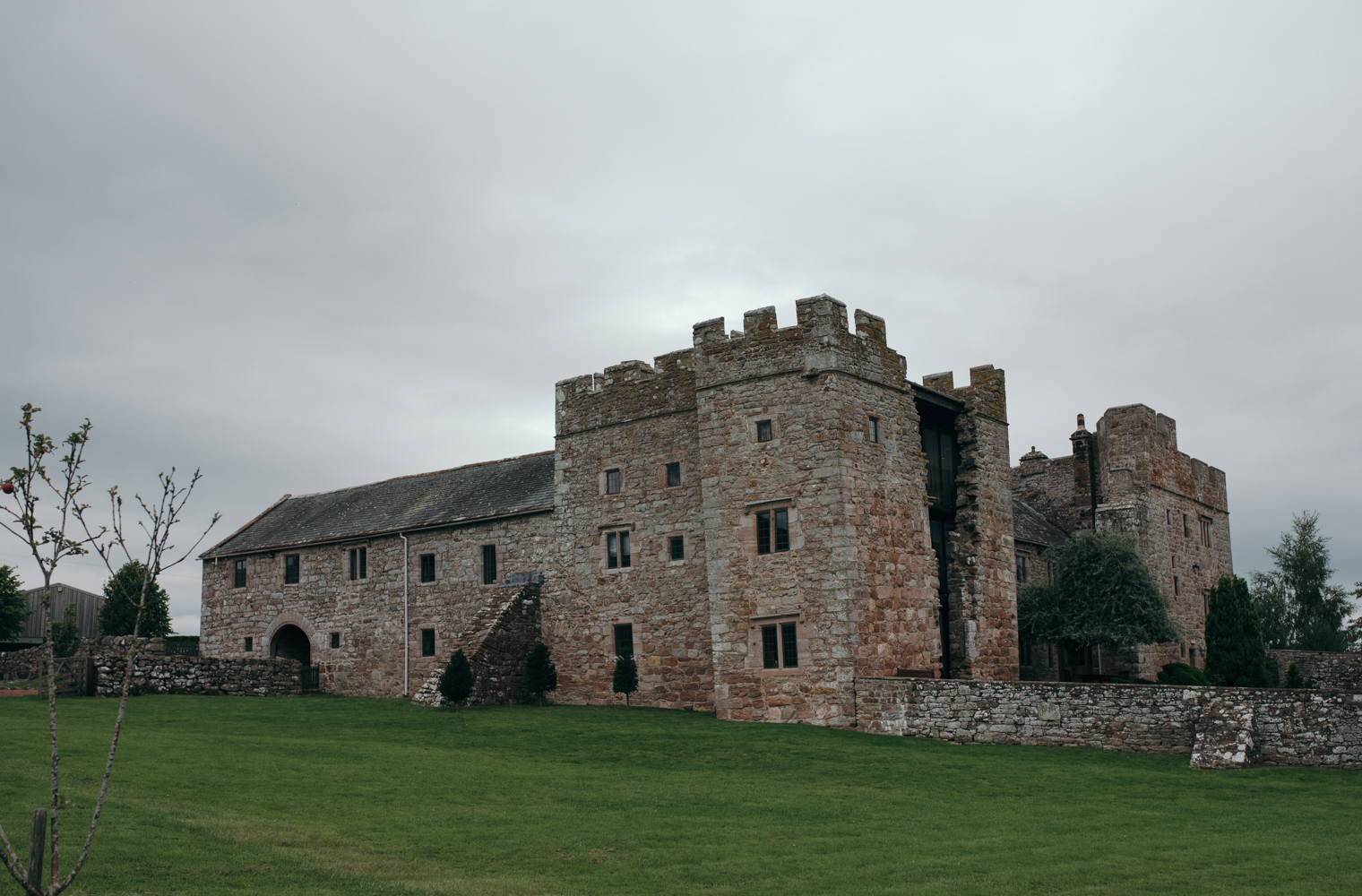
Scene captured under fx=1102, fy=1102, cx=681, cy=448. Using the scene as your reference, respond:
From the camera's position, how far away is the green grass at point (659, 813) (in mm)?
12961

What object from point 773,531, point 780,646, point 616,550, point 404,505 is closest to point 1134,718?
point 780,646

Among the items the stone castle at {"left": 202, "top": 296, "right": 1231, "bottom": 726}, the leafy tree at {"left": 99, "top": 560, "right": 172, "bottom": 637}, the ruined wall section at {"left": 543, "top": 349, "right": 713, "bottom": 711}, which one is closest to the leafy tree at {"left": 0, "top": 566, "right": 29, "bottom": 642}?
the leafy tree at {"left": 99, "top": 560, "right": 172, "bottom": 637}

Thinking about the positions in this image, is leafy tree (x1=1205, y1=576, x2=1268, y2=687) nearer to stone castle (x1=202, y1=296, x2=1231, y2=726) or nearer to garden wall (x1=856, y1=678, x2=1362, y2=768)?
stone castle (x1=202, y1=296, x2=1231, y2=726)

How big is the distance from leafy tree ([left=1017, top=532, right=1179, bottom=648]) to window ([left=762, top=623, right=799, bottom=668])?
14.5 m

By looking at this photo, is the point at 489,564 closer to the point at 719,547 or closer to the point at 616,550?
the point at 616,550

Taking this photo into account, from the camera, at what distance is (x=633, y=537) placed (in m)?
33.1

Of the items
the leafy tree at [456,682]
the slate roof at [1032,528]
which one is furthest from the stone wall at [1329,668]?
the leafy tree at [456,682]

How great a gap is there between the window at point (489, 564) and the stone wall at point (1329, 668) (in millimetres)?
31582

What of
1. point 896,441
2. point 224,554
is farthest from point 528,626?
point 224,554

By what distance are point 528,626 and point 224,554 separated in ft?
54.7

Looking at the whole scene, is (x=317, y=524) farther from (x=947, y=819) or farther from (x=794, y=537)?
(x=947, y=819)

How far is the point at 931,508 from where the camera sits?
3209cm

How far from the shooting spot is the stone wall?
4312cm

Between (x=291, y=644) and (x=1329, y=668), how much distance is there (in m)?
40.9
